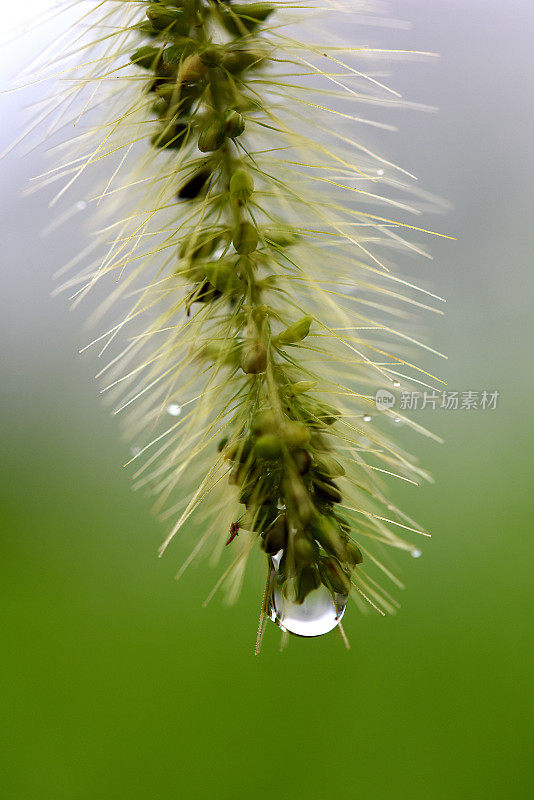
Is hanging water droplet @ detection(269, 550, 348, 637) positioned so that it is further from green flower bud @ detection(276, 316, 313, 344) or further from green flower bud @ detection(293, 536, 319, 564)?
green flower bud @ detection(276, 316, 313, 344)

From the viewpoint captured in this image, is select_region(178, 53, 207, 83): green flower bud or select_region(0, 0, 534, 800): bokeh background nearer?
select_region(178, 53, 207, 83): green flower bud

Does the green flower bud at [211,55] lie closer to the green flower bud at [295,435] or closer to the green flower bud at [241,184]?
the green flower bud at [241,184]

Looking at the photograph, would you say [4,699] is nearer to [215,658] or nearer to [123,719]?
[123,719]

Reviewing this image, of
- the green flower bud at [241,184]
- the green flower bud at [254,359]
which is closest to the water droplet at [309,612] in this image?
the green flower bud at [254,359]

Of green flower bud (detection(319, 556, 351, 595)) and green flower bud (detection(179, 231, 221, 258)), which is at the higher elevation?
green flower bud (detection(179, 231, 221, 258))

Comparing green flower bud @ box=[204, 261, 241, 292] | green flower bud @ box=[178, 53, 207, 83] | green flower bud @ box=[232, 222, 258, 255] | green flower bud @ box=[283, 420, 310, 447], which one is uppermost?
green flower bud @ box=[178, 53, 207, 83]

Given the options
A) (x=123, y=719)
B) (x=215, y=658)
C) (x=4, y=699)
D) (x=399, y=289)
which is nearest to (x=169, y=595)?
(x=215, y=658)

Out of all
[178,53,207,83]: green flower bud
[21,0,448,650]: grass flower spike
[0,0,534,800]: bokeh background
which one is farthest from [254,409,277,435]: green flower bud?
[0,0,534,800]: bokeh background
